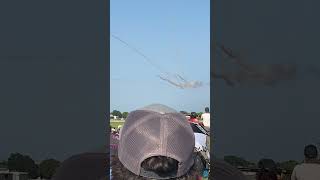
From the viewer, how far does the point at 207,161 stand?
0.64 meters
